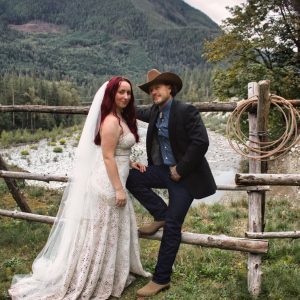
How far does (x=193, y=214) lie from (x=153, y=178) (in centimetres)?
404

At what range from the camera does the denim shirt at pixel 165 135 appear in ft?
12.7

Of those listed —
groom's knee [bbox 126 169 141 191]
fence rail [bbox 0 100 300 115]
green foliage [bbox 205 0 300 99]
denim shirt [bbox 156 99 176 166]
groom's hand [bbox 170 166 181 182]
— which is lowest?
groom's knee [bbox 126 169 141 191]

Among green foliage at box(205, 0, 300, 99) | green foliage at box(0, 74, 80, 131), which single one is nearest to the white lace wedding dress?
green foliage at box(205, 0, 300, 99)

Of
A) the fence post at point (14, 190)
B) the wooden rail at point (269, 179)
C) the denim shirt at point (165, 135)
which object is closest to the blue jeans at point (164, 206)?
the denim shirt at point (165, 135)

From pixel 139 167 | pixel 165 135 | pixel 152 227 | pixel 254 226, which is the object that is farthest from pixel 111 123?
pixel 254 226

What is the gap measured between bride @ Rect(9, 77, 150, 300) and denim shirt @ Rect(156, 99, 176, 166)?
0.25 meters

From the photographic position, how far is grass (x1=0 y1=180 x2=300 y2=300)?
3.98m

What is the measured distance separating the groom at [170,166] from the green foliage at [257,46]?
11.4 m

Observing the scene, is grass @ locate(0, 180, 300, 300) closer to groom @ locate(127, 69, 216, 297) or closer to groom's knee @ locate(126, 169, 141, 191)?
groom @ locate(127, 69, 216, 297)

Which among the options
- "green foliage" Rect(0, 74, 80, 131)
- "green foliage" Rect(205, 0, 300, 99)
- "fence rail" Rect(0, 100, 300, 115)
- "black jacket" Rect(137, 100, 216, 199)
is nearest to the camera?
"black jacket" Rect(137, 100, 216, 199)

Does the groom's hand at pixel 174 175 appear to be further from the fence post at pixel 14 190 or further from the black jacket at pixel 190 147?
the fence post at pixel 14 190

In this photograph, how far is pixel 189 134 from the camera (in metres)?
3.68

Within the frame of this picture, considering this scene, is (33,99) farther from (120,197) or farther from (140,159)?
(120,197)

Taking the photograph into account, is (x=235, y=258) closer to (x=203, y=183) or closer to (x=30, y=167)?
(x=203, y=183)
